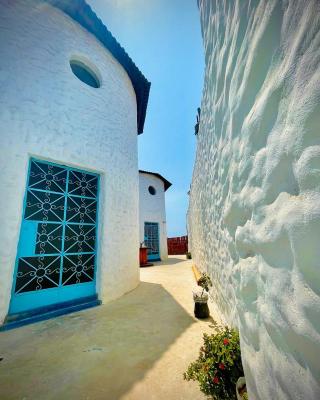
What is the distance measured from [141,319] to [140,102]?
304 inches

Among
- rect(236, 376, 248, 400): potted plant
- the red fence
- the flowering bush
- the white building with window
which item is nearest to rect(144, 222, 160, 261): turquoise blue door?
the white building with window

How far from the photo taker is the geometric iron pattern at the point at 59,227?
375 cm

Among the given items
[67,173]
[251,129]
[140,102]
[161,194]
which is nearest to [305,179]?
[251,129]

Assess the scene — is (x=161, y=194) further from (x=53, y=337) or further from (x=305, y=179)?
(x=305, y=179)

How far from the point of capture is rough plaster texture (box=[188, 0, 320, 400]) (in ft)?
2.34

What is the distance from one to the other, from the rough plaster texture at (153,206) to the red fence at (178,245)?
19.0ft

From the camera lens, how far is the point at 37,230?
3832mm

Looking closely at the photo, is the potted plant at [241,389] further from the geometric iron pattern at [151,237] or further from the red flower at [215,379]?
the geometric iron pattern at [151,237]

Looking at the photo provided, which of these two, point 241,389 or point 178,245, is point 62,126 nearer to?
point 241,389

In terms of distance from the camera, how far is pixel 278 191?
0.92 metres

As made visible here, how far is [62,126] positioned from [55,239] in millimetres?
2482

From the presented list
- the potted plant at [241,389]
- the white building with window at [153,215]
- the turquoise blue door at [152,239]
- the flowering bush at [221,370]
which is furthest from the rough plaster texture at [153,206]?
the potted plant at [241,389]

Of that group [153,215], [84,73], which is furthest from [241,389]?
[153,215]

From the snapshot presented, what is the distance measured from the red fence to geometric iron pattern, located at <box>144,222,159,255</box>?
6.32 metres
